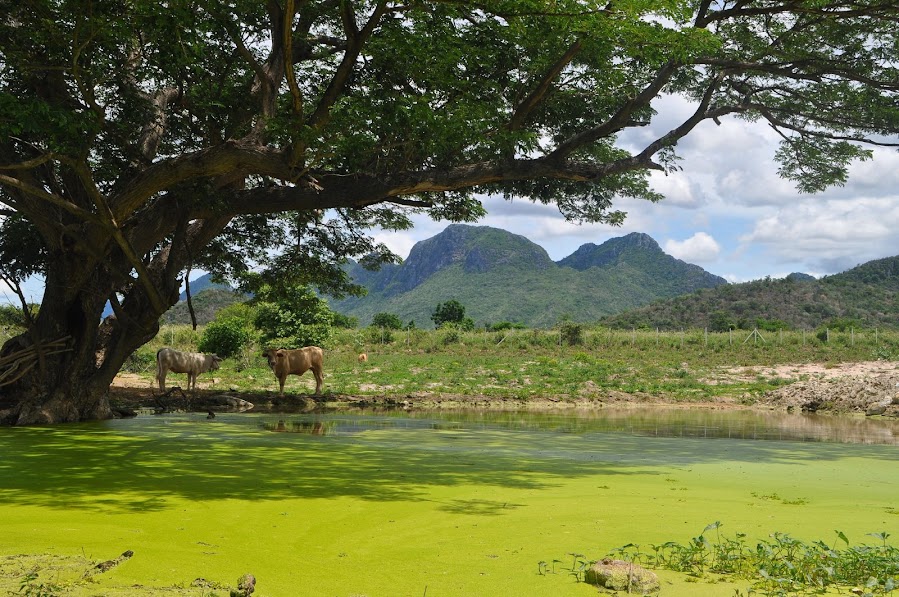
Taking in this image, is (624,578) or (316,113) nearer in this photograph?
(624,578)

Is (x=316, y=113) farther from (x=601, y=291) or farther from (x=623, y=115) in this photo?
(x=601, y=291)

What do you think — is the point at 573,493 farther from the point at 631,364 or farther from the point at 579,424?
the point at 631,364

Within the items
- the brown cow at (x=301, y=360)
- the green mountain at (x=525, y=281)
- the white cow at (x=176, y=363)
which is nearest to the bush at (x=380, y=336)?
the brown cow at (x=301, y=360)

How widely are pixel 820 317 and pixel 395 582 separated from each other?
2619 inches

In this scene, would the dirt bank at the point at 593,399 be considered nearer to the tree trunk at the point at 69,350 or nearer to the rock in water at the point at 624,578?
the tree trunk at the point at 69,350

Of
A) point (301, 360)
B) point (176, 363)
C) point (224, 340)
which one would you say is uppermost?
point (224, 340)

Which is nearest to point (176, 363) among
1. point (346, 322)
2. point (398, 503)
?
point (398, 503)

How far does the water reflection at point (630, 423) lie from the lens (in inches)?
510

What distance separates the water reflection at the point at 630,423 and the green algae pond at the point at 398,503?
1.14 meters

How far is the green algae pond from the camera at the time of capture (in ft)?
13.5

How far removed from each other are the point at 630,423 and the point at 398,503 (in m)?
9.81

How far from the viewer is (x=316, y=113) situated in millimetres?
10000

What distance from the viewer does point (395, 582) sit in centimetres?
397

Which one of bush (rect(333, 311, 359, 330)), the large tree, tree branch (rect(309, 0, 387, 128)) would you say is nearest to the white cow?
the large tree
